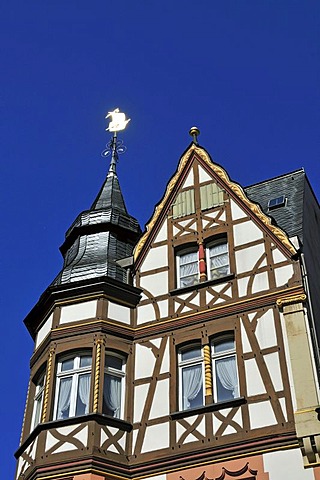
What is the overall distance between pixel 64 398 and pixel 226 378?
3707mm

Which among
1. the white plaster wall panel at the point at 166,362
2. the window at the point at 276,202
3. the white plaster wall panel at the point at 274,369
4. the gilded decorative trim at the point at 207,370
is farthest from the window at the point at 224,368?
the window at the point at 276,202

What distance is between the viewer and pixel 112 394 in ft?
60.5

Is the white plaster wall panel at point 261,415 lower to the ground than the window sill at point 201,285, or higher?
lower

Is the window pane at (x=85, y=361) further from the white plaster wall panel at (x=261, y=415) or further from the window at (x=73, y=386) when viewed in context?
the white plaster wall panel at (x=261, y=415)

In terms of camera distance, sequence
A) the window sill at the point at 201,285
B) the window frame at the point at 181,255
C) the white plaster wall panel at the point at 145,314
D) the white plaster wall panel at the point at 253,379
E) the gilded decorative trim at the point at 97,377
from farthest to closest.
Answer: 1. the window frame at the point at 181,255
2. the white plaster wall panel at the point at 145,314
3. the window sill at the point at 201,285
4. the gilded decorative trim at the point at 97,377
5. the white plaster wall panel at the point at 253,379

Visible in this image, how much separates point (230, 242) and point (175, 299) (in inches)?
79.0

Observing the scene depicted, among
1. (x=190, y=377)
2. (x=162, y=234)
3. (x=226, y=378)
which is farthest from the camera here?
(x=162, y=234)

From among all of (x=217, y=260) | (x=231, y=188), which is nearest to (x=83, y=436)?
(x=217, y=260)

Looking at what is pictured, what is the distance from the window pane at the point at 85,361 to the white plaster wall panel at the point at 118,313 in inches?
46.3

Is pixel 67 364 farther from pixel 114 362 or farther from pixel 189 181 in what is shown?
pixel 189 181

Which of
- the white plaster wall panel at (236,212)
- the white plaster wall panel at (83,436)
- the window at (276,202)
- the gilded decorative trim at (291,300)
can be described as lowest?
the white plaster wall panel at (83,436)

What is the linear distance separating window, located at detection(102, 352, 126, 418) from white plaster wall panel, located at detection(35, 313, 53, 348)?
193cm

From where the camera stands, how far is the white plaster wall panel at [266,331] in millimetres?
17781

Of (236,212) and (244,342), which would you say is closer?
(244,342)
